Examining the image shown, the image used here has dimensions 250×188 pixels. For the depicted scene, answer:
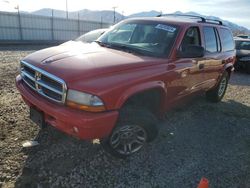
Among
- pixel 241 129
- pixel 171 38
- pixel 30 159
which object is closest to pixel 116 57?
pixel 171 38

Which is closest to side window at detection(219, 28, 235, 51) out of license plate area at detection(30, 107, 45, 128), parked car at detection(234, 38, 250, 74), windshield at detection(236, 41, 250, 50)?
license plate area at detection(30, 107, 45, 128)

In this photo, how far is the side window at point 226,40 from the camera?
5.96 m

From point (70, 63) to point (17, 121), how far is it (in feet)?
6.36

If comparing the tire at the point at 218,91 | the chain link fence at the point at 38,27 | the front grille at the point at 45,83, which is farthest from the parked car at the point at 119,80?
the chain link fence at the point at 38,27

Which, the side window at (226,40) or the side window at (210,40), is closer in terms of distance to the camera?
the side window at (210,40)

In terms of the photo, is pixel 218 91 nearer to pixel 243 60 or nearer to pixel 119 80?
pixel 119 80

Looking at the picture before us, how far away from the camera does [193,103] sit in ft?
20.8

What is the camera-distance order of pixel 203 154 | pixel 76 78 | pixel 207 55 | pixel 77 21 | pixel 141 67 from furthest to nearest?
pixel 77 21, pixel 207 55, pixel 203 154, pixel 141 67, pixel 76 78

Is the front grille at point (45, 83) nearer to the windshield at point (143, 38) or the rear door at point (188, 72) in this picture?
the windshield at point (143, 38)

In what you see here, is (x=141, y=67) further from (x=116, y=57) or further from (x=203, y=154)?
(x=203, y=154)

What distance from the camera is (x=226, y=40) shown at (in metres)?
6.21

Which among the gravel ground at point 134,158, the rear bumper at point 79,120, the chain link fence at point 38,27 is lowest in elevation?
the chain link fence at point 38,27

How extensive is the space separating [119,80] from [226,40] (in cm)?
403

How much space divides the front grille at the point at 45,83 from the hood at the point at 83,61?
6 centimetres
